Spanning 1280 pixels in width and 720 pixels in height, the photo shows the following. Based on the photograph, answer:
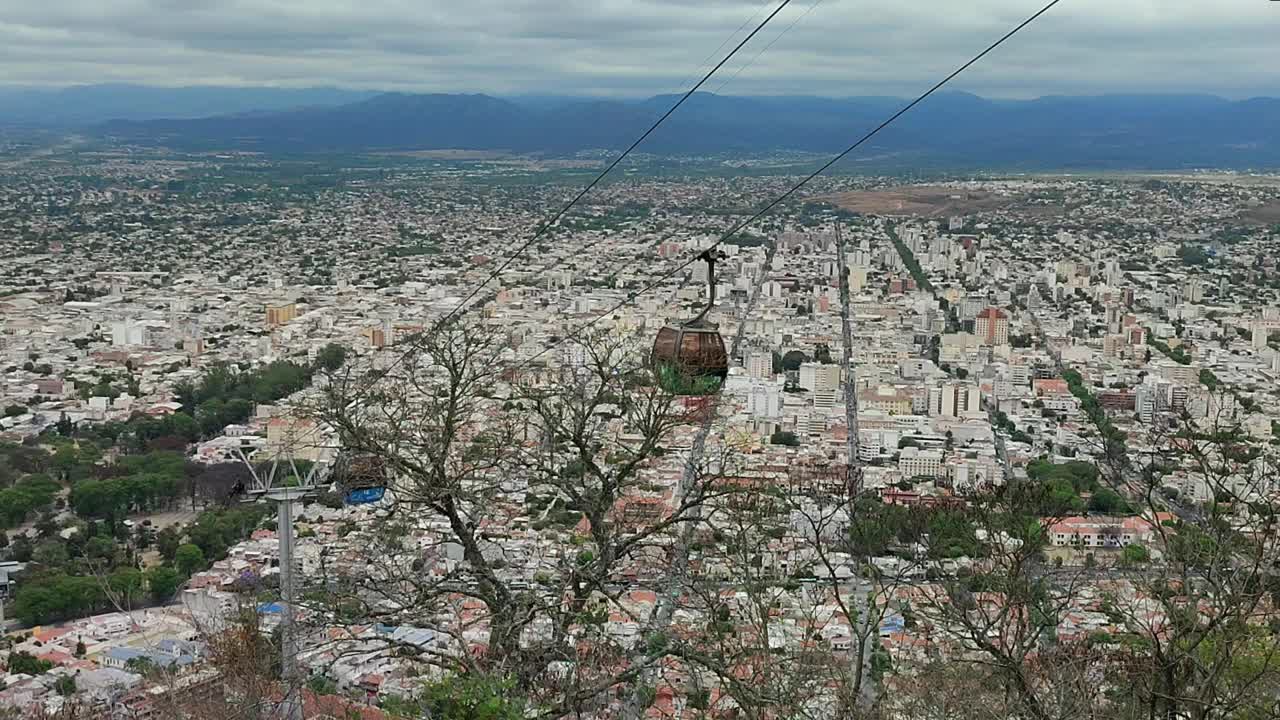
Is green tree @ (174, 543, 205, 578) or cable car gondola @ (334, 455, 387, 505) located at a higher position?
cable car gondola @ (334, 455, 387, 505)

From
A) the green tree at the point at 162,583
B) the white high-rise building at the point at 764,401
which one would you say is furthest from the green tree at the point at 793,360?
the green tree at the point at 162,583

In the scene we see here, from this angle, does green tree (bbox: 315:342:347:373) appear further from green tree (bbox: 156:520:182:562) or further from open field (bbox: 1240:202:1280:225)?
open field (bbox: 1240:202:1280:225)

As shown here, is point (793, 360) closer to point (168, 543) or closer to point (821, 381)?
point (821, 381)

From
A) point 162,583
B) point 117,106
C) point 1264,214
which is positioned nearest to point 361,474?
point 162,583

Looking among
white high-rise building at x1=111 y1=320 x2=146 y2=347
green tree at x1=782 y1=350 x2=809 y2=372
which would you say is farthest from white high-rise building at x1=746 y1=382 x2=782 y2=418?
white high-rise building at x1=111 y1=320 x2=146 y2=347

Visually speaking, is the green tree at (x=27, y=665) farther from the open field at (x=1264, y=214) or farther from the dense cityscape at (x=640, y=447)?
the open field at (x=1264, y=214)

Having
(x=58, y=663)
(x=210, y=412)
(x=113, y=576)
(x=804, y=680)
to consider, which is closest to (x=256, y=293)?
(x=210, y=412)
